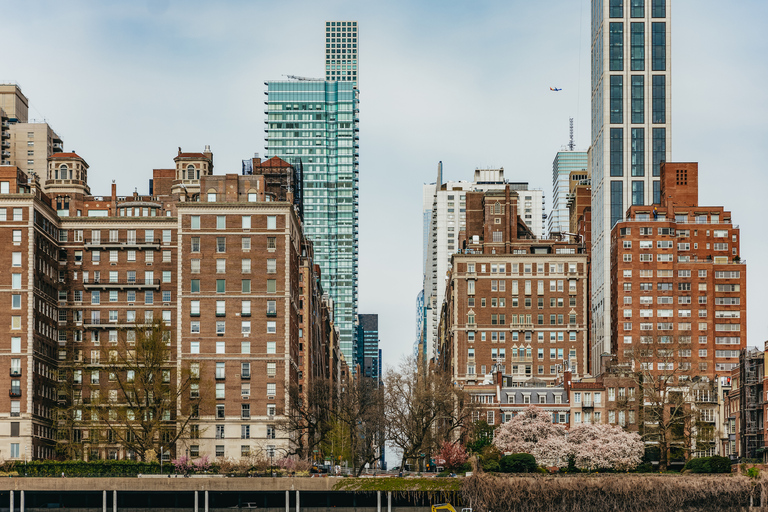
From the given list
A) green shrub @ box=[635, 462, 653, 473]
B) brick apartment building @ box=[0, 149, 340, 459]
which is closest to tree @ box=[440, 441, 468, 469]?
brick apartment building @ box=[0, 149, 340, 459]

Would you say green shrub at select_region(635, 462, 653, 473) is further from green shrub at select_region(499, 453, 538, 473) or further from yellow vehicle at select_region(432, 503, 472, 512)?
yellow vehicle at select_region(432, 503, 472, 512)

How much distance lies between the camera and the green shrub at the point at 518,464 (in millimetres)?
140625

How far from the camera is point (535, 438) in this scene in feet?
577

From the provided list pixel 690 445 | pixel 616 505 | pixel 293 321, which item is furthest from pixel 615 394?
pixel 616 505

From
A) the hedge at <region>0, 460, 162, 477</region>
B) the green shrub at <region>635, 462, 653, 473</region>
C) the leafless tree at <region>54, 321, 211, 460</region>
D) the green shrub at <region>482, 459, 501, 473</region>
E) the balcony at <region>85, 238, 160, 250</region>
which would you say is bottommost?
the green shrub at <region>635, 462, 653, 473</region>

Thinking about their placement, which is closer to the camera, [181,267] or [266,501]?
[266,501]

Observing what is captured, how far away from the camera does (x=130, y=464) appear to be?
483ft

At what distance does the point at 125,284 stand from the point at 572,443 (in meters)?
74.9

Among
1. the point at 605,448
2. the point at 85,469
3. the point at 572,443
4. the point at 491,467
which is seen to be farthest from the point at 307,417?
the point at 491,467

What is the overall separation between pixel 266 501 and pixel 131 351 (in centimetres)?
5363

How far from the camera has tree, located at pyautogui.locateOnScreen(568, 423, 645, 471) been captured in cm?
16162

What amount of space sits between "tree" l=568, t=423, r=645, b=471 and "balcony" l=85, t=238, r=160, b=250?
73305 millimetres

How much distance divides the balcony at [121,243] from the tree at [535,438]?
6224cm

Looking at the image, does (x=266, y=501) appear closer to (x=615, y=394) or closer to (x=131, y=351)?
(x=131, y=351)
